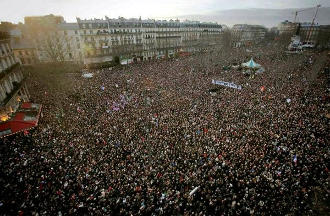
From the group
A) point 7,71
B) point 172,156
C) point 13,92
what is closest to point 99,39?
point 7,71

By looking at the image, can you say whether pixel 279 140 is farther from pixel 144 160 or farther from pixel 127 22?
pixel 127 22

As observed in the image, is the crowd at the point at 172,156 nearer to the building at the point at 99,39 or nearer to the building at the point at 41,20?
the building at the point at 99,39

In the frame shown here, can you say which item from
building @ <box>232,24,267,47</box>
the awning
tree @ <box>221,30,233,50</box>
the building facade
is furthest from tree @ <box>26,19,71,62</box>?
building @ <box>232,24,267,47</box>

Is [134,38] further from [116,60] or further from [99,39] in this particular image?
[116,60]

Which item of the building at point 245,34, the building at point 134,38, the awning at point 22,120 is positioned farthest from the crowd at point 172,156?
the building at point 245,34

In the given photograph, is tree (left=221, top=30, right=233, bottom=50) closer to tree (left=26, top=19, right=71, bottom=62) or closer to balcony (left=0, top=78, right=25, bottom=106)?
tree (left=26, top=19, right=71, bottom=62)

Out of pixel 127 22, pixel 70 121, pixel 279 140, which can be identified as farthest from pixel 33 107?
pixel 127 22
